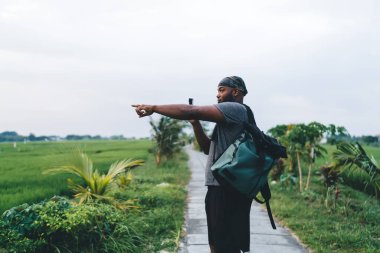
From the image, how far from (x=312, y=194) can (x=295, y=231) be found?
2.96m

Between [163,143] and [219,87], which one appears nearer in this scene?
[219,87]

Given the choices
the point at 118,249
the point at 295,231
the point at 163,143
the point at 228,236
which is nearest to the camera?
the point at 228,236

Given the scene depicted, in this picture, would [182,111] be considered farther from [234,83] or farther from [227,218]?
[227,218]

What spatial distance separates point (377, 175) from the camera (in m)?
5.91

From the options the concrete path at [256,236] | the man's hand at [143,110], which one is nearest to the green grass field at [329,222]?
the concrete path at [256,236]

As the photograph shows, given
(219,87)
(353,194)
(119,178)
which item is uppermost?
(219,87)

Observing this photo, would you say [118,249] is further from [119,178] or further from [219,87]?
[119,178]

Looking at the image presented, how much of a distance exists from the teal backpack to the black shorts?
0.13 m

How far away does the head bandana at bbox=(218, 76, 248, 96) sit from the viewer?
2892mm

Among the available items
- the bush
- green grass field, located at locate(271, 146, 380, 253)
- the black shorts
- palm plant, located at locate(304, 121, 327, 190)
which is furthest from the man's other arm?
palm plant, located at locate(304, 121, 327, 190)

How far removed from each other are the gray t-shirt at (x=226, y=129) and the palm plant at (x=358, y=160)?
11.4 feet

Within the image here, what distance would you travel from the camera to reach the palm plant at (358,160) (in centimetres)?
571

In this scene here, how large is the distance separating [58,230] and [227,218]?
6.02 ft

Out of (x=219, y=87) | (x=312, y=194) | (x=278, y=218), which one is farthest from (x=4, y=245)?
(x=312, y=194)
